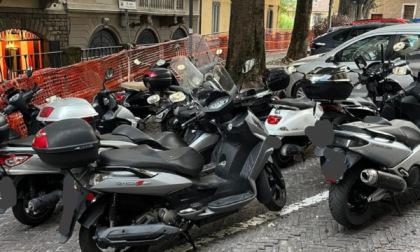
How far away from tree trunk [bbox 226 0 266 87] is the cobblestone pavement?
17.9ft

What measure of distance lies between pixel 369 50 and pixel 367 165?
4828 mm

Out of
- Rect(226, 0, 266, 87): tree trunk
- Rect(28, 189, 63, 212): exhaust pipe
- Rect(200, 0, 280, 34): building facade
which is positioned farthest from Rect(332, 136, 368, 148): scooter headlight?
Rect(200, 0, 280, 34): building facade

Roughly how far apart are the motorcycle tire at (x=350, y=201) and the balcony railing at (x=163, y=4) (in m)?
17.4

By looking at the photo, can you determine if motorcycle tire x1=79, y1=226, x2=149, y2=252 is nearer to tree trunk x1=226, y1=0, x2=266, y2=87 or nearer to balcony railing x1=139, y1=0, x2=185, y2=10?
tree trunk x1=226, y1=0, x2=266, y2=87

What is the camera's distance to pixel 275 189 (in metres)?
4.25

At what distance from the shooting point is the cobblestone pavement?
3695mm

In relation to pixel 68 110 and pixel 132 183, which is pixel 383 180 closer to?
pixel 132 183

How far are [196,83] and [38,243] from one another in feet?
9.83

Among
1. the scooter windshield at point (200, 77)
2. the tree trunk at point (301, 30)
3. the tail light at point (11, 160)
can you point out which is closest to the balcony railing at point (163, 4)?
the tree trunk at point (301, 30)

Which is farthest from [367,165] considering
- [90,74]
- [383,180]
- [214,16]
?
[214,16]

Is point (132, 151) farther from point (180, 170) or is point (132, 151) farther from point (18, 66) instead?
point (18, 66)

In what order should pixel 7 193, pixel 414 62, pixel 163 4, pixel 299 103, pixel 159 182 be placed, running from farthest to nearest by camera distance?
1. pixel 163 4
2. pixel 299 103
3. pixel 414 62
4. pixel 7 193
5. pixel 159 182

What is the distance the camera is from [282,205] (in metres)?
4.17

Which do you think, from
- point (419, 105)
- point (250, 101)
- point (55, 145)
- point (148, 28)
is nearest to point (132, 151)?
point (55, 145)
